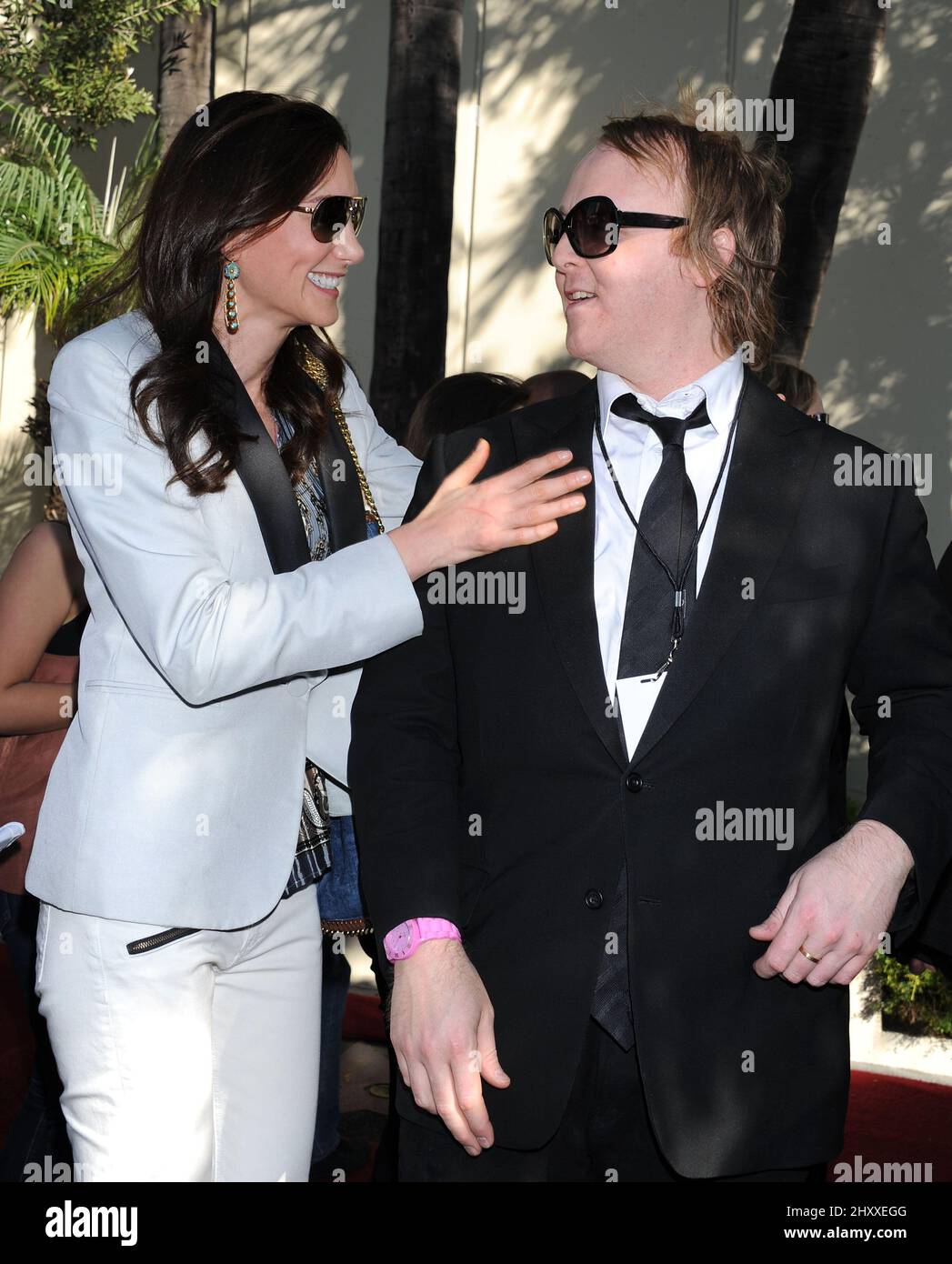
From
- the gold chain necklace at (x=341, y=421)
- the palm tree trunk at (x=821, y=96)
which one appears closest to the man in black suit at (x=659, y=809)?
the gold chain necklace at (x=341, y=421)

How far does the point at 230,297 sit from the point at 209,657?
80 cm

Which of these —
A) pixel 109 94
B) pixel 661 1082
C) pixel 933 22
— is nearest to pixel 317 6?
pixel 109 94

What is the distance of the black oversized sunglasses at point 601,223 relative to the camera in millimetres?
2684

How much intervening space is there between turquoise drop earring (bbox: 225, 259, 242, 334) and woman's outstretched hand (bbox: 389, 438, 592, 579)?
620mm

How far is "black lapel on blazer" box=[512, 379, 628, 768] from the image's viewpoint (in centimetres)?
246

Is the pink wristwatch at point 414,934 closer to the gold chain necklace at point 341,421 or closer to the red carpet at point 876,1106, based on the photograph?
the gold chain necklace at point 341,421

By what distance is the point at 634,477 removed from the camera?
2668 millimetres

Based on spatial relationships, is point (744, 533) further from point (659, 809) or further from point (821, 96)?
point (821, 96)

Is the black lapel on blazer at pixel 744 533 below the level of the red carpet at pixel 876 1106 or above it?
above

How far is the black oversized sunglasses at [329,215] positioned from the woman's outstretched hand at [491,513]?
639mm

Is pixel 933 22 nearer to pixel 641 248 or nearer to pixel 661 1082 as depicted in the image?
pixel 641 248

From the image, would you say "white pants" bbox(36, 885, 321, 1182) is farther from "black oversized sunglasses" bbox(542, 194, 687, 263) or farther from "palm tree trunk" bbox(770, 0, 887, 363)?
"palm tree trunk" bbox(770, 0, 887, 363)

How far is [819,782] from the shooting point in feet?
8.27

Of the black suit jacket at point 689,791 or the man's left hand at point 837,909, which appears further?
the black suit jacket at point 689,791
